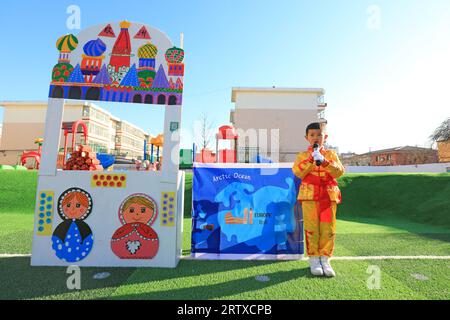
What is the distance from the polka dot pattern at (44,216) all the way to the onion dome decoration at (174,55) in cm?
240

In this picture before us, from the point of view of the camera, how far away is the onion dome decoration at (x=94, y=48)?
3.11 metres

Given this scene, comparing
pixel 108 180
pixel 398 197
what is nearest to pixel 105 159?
pixel 108 180

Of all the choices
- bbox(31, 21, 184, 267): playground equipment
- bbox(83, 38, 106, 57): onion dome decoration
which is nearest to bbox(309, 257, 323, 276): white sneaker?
bbox(31, 21, 184, 267): playground equipment

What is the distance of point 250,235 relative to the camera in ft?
10.8

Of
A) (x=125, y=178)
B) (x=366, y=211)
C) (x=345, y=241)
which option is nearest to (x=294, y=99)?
(x=366, y=211)

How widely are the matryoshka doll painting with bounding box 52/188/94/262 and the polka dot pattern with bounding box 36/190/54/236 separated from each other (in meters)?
0.10

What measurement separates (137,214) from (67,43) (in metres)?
2.50

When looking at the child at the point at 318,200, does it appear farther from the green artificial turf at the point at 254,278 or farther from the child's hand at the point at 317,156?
the green artificial turf at the point at 254,278

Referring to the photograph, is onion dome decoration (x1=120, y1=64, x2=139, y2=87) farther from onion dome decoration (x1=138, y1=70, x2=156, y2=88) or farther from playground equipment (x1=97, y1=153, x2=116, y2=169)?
playground equipment (x1=97, y1=153, x2=116, y2=169)

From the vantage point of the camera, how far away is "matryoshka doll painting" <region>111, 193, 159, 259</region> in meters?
2.90

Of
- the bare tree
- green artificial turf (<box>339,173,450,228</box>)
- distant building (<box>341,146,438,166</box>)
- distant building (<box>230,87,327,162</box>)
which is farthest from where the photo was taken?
distant building (<box>341,146,438,166</box>)

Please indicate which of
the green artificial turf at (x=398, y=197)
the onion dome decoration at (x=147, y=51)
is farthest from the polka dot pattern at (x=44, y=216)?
the green artificial turf at (x=398, y=197)

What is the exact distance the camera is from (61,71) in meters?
3.07
